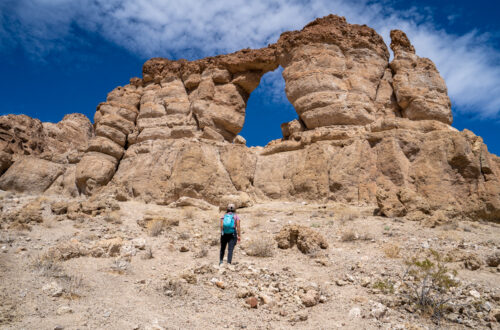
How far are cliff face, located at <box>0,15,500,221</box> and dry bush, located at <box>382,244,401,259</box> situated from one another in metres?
3.06

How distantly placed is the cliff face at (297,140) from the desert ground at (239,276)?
253 cm

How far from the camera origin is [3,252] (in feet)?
21.4

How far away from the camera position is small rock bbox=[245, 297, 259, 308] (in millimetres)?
4930

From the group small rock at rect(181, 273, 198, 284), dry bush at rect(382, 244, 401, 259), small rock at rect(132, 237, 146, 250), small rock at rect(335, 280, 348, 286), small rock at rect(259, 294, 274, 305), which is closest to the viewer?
small rock at rect(259, 294, 274, 305)

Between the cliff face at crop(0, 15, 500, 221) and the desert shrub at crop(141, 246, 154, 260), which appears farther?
the cliff face at crop(0, 15, 500, 221)

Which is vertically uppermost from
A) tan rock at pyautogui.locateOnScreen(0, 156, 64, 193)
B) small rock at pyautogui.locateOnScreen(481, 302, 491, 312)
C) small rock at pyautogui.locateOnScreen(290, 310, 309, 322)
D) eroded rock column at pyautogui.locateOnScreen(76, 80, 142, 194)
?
eroded rock column at pyautogui.locateOnScreen(76, 80, 142, 194)

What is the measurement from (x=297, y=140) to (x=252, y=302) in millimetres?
11195

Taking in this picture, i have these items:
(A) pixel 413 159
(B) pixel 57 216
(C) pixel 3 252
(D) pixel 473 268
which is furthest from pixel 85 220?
(A) pixel 413 159

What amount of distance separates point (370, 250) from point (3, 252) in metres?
7.76

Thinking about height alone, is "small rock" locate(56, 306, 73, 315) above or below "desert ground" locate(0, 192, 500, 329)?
below

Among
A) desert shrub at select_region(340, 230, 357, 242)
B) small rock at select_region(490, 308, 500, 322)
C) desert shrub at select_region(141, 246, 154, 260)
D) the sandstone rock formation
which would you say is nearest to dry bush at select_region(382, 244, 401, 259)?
desert shrub at select_region(340, 230, 357, 242)

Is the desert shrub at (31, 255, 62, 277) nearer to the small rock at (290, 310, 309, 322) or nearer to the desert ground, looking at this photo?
the desert ground

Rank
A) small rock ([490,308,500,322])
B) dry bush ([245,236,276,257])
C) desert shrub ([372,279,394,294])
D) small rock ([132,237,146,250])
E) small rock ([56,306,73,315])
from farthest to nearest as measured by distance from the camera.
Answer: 1. small rock ([132,237,146,250])
2. dry bush ([245,236,276,257])
3. desert shrub ([372,279,394,294])
4. small rock ([490,308,500,322])
5. small rock ([56,306,73,315])

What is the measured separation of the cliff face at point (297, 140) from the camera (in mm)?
11867
